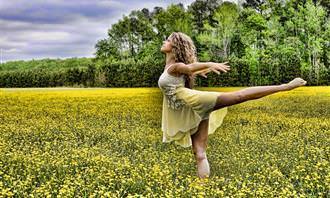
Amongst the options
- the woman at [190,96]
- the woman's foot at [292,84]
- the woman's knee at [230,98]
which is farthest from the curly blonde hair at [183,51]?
the woman's foot at [292,84]

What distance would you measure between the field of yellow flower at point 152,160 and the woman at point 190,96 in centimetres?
52

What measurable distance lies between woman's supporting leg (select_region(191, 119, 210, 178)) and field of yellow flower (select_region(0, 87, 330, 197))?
0.45ft

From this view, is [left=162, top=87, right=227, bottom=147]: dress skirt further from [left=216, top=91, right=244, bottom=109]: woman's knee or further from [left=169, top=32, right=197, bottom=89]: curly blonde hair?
[left=169, top=32, right=197, bottom=89]: curly blonde hair

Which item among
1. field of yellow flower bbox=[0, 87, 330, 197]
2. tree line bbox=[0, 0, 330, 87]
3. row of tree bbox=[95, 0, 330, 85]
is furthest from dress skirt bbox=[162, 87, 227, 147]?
row of tree bbox=[95, 0, 330, 85]

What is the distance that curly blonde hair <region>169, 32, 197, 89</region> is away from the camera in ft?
21.2

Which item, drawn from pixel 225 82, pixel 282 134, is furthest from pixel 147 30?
pixel 282 134

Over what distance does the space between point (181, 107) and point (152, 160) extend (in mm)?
1510

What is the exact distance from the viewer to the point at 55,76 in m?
39.0

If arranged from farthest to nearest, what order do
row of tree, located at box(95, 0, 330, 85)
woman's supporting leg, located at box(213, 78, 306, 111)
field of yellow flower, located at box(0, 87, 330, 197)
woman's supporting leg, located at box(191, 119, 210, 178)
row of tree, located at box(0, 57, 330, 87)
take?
row of tree, located at box(95, 0, 330, 85)
row of tree, located at box(0, 57, 330, 87)
woman's supporting leg, located at box(191, 119, 210, 178)
woman's supporting leg, located at box(213, 78, 306, 111)
field of yellow flower, located at box(0, 87, 330, 197)

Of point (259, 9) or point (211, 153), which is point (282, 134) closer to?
point (211, 153)

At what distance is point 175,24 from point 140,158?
3710cm

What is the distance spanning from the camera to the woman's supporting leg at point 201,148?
21.8 ft

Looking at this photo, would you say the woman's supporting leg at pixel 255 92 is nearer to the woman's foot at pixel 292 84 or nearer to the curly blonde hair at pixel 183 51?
the woman's foot at pixel 292 84

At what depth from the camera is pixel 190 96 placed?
6.34 m
